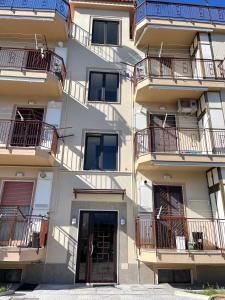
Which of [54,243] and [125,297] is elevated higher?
[54,243]

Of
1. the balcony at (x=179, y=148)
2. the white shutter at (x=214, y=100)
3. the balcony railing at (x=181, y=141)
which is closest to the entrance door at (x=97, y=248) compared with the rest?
the balcony at (x=179, y=148)

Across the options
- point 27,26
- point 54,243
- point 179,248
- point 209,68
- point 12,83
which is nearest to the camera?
point 179,248

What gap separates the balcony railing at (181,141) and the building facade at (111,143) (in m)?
0.06

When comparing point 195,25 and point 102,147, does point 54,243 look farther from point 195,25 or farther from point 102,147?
point 195,25

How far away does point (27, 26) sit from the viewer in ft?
42.1

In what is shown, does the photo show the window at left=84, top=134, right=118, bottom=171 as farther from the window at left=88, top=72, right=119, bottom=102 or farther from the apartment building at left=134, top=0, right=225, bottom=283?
the window at left=88, top=72, right=119, bottom=102

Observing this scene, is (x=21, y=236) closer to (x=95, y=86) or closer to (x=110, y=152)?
(x=110, y=152)

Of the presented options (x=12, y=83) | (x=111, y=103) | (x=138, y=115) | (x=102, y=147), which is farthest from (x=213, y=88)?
(x=12, y=83)

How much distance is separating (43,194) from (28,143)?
246cm

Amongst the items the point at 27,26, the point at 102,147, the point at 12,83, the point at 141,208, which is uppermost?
the point at 27,26

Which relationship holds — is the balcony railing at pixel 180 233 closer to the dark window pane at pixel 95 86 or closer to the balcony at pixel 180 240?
the balcony at pixel 180 240

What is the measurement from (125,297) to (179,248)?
2.57 meters

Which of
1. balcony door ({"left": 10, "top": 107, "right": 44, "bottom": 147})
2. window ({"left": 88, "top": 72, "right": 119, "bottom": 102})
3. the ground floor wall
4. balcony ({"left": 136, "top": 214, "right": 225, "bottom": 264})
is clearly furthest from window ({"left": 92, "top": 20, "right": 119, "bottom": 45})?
the ground floor wall

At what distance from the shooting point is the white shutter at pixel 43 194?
9.81m
